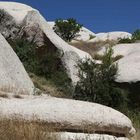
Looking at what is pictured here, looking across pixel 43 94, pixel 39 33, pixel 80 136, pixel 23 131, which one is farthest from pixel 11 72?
pixel 39 33

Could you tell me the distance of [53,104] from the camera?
11.3 meters

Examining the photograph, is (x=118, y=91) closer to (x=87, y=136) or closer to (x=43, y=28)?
(x=87, y=136)

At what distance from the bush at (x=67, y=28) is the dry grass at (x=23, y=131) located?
47195mm

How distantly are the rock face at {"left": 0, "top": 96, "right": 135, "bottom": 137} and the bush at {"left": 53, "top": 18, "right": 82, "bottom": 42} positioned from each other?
45632mm

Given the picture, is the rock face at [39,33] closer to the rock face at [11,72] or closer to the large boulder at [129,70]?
the large boulder at [129,70]

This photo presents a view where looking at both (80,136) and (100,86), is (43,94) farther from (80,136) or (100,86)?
(80,136)

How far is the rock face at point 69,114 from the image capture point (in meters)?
10.8

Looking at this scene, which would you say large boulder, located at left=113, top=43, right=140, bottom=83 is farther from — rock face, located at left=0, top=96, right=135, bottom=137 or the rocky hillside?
rock face, located at left=0, top=96, right=135, bottom=137

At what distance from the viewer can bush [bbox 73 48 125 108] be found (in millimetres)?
17797

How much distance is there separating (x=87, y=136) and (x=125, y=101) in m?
7.47

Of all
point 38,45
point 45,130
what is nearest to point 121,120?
point 45,130

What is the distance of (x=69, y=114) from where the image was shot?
11.0 m

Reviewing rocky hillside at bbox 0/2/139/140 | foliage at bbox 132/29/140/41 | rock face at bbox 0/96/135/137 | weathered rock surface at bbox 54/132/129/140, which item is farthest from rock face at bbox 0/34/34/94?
foliage at bbox 132/29/140/41

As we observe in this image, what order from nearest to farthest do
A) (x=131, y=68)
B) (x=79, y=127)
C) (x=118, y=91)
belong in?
(x=79, y=127) → (x=118, y=91) → (x=131, y=68)
